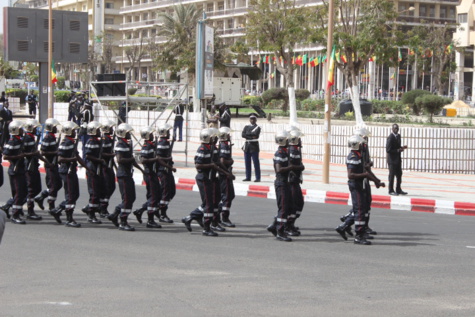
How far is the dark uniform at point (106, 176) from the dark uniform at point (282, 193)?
2.88 m

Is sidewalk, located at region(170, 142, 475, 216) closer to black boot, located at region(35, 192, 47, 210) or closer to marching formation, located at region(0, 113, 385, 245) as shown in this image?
marching formation, located at region(0, 113, 385, 245)

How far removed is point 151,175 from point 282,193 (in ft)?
7.59

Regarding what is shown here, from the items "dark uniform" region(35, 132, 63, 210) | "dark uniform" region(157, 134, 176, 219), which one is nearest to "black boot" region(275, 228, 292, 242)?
"dark uniform" region(157, 134, 176, 219)

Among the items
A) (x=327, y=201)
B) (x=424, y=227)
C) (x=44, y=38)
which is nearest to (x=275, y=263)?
(x=424, y=227)

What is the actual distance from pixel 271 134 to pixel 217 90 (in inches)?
705

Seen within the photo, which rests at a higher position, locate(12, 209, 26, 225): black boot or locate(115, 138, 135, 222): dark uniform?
locate(115, 138, 135, 222): dark uniform

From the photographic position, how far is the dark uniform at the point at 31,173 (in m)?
12.3

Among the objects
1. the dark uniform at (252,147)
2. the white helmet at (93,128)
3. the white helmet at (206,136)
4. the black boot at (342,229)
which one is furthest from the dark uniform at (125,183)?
the dark uniform at (252,147)

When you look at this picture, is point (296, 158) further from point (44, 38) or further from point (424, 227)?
point (44, 38)

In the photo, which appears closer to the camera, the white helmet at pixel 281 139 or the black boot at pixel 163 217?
the white helmet at pixel 281 139

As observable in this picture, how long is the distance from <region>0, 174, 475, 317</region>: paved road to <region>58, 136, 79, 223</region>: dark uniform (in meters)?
0.38

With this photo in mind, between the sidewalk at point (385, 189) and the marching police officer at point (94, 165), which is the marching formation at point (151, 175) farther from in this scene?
the sidewalk at point (385, 189)

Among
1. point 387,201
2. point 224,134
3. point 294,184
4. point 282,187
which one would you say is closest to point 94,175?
point 224,134

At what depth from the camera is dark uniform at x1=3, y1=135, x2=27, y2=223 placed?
478 inches
